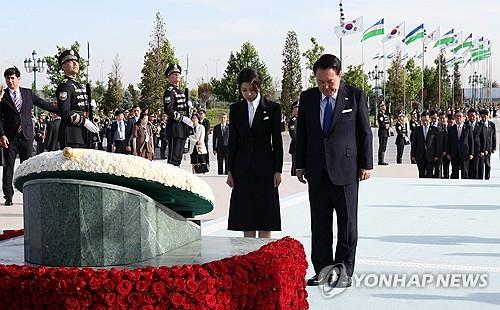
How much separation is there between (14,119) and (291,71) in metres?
47.8

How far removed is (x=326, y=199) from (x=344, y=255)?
1.37ft

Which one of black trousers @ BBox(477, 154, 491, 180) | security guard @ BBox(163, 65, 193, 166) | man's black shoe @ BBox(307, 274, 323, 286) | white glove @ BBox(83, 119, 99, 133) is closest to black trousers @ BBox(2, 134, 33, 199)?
white glove @ BBox(83, 119, 99, 133)

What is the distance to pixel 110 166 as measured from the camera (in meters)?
3.19

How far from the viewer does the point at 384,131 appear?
22.5 metres

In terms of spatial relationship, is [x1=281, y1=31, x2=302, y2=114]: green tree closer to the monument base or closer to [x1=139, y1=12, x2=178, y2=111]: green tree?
[x1=139, y1=12, x2=178, y2=111]: green tree

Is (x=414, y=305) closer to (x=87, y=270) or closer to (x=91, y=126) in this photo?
(x=87, y=270)

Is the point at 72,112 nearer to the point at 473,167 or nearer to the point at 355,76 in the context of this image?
the point at 473,167

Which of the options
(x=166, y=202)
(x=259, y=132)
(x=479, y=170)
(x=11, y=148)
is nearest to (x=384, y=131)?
(x=479, y=170)

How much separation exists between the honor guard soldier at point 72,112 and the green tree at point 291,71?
47944 millimetres

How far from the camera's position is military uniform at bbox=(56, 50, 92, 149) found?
7.96m

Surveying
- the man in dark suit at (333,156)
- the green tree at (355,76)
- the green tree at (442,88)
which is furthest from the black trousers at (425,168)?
the green tree at (442,88)

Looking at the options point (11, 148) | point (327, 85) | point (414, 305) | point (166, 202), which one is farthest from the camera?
point (11, 148)

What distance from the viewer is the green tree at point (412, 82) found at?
7667 centimetres

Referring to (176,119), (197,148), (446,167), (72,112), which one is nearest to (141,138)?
(197,148)
